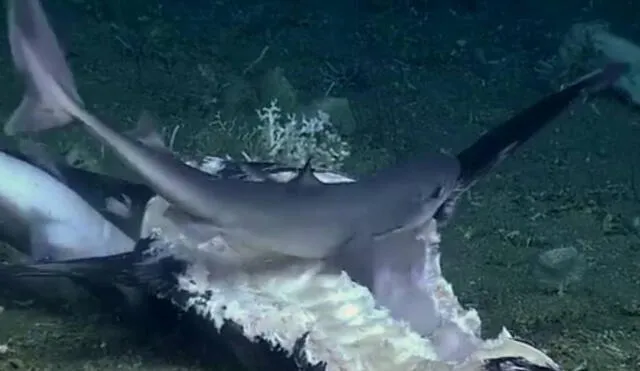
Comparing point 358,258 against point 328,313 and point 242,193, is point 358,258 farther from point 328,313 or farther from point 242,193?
point 242,193

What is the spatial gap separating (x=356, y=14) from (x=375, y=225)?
4942 millimetres

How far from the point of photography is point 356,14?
7496 millimetres

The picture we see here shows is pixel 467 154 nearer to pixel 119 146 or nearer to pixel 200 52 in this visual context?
pixel 119 146

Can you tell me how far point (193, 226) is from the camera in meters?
2.80

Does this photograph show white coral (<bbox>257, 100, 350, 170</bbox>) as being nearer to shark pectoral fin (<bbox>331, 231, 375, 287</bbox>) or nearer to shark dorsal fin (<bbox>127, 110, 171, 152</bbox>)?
shark dorsal fin (<bbox>127, 110, 171, 152</bbox>)

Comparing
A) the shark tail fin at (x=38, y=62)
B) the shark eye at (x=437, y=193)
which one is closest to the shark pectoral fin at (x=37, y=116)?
the shark tail fin at (x=38, y=62)

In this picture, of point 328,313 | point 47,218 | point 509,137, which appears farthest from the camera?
point 47,218

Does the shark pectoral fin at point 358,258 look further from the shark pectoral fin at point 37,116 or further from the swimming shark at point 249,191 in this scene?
the shark pectoral fin at point 37,116

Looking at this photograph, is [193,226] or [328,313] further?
[193,226]

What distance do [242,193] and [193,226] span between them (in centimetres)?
16

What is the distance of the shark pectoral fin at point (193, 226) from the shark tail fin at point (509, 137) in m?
0.69

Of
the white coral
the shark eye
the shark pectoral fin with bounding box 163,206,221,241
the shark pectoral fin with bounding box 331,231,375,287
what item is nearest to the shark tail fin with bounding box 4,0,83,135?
the shark pectoral fin with bounding box 163,206,221,241

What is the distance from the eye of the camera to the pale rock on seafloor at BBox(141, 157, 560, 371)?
240cm

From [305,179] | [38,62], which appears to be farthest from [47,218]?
[305,179]
